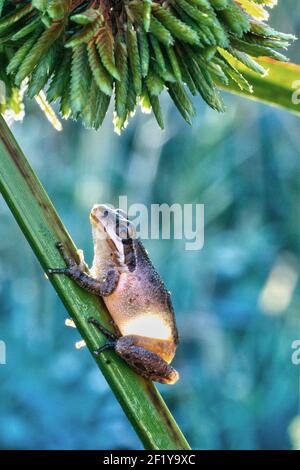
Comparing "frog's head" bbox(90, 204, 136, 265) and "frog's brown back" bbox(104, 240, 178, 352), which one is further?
"frog's head" bbox(90, 204, 136, 265)

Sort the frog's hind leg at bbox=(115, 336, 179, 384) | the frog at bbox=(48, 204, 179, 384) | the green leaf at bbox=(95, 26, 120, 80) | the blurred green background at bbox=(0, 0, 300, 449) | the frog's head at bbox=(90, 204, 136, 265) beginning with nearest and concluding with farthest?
the green leaf at bbox=(95, 26, 120, 80)
the frog's hind leg at bbox=(115, 336, 179, 384)
the frog at bbox=(48, 204, 179, 384)
the frog's head at bbox=(90, 204, 136, 265)
the blurred green background at bbox=(0, 0, 300, 449)

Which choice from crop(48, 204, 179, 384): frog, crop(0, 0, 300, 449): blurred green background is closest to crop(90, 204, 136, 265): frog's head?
crop(48, 204, 179, 384): frog

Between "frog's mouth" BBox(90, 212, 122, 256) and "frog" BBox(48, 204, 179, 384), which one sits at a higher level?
"frog's mouth" BBox(90, 212, 122, 256)

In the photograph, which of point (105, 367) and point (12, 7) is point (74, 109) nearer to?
point (12, 7)

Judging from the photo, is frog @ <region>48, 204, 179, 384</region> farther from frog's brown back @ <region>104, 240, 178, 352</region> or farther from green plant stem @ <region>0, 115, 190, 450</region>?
green plant stem @ <region>0, 115, 190, 450</region>
